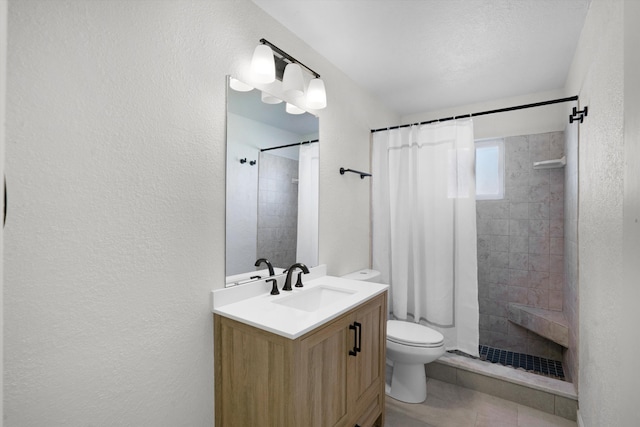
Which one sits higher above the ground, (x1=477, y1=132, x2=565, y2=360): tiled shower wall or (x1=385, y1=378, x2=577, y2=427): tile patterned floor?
(x1=477, y1=132, x2=565, y2=360): tiled shower wall

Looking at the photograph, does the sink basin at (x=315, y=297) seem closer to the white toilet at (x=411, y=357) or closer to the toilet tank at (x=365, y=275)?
the toilet tank at (x=365, y=275)

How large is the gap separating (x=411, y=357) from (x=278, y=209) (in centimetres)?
136

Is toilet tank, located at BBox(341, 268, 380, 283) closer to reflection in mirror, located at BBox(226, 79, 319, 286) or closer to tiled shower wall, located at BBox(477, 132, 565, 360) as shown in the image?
reflection in mirror, located at BBox(226, 79, 319, 286)

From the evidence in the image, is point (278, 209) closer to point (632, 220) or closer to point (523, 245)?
point (632, 220)

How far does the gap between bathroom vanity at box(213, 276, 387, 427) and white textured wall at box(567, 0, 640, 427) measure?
3.15ft

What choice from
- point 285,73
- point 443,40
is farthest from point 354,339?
point 443,40

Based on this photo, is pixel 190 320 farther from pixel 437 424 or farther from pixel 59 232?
pixel 437 424

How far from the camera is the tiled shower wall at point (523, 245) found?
2.78 metres

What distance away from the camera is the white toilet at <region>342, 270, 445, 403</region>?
207 centimetres

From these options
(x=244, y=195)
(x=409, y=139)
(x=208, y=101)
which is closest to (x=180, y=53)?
(x=208, y=101)

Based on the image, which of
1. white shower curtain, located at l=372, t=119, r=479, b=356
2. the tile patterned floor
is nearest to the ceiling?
white shower curtain, located at l=372, t=119, r=479, b=356

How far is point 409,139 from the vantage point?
8.66ft

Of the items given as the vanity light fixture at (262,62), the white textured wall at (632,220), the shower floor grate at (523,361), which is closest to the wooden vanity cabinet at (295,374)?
the white textured wall at (632,220)

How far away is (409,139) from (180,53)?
1909mm
